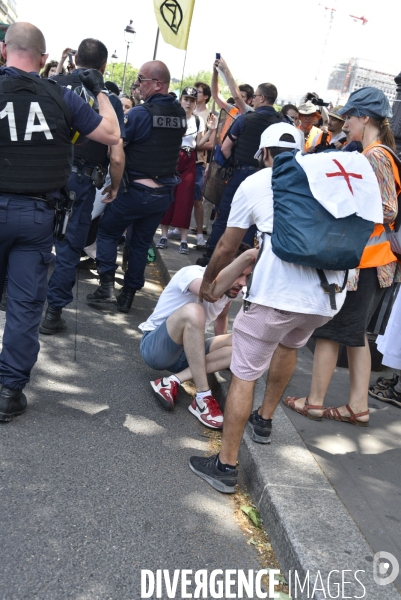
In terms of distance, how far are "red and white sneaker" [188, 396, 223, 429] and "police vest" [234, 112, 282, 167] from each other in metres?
3.60

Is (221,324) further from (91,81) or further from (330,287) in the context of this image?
(91,81)

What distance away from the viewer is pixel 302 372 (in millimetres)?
5430

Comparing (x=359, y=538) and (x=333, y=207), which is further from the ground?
(x=333, y=207)

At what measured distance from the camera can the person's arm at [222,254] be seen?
137 inches

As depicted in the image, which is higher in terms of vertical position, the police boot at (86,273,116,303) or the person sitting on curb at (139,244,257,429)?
the person sitting on curb at (139,244,257,429)

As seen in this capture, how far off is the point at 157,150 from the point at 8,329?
2871 mm

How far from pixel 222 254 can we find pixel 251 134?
415 centimetres

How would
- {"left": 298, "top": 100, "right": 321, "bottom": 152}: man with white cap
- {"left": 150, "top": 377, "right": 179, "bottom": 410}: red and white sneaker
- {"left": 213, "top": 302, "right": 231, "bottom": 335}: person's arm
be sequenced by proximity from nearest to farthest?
{"left": 150, "top": 377, "right": 179, "bottom": 410}: red and white sneaker < {"left": 213, "top": 302, "right": 231, "bottom": 335}: person's arm < {"left": 298, "top": 100, "right": 321, "bottom": 152}: man with white cap

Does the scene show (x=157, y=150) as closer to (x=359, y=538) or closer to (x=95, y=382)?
(x=95, y=382)

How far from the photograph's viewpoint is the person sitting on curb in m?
4.39

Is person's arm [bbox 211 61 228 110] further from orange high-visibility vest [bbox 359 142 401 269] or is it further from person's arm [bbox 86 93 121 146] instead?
orange high-visibility vest [bbox 359 142 401 269]

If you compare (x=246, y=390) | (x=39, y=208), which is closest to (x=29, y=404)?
(x=39, y=208)

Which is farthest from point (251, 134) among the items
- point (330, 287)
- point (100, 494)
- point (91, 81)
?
point (100, 494)

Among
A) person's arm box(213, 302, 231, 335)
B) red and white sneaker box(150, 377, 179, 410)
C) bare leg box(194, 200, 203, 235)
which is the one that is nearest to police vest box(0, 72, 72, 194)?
red and white sneaker box(150, 377, 179, 410)
